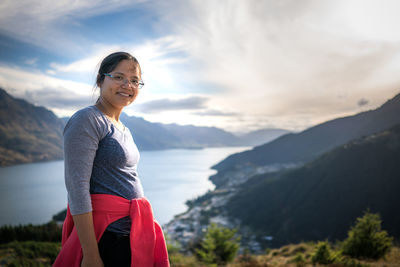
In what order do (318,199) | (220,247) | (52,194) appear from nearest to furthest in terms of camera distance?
1. (220,247)
2. (318,199)
3. (52,194)

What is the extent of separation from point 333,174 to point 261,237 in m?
20.0

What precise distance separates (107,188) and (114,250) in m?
0.28

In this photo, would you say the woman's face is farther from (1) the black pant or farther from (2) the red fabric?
(1) the black pant

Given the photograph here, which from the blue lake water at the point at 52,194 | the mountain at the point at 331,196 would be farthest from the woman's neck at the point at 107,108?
the blue lake water at the point at 52,194

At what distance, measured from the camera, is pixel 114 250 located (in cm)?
103

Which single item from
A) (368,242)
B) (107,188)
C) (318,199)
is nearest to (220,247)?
(368,242)

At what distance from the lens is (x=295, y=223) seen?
42.7 metres

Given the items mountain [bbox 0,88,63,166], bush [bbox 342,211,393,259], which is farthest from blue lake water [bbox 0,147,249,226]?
bush [bbox 342,211,393,259]

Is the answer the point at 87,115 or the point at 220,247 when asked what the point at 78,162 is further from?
the point at 220,247

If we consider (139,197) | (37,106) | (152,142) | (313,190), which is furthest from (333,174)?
(37,106)

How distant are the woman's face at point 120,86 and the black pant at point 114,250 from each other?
2.12 ft

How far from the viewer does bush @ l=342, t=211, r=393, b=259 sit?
6.44 m

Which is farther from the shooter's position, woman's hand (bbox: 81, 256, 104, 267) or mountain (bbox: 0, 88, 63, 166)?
mountain (bbox: 0, 88, 63, 166)

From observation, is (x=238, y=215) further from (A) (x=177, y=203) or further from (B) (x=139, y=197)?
(B) (x=139, y=197)
